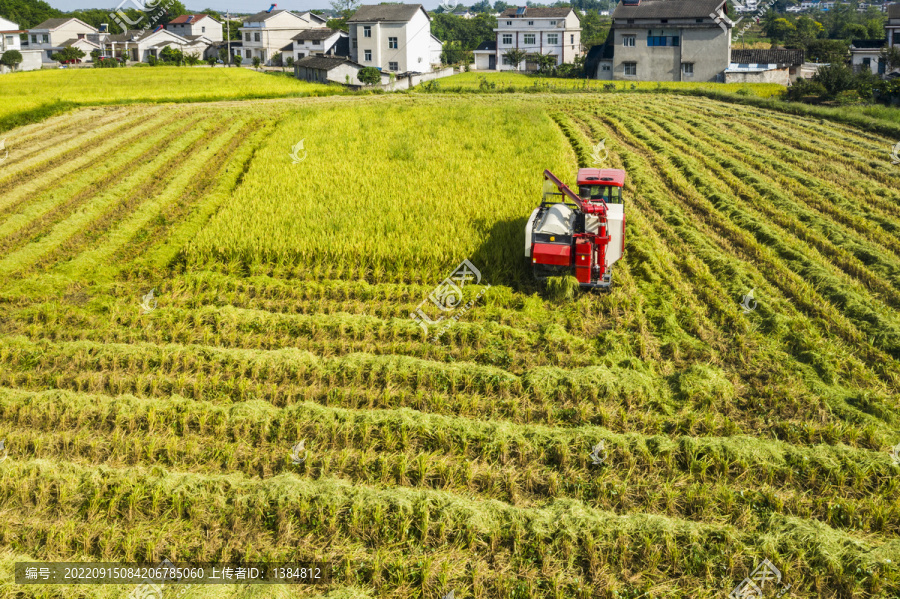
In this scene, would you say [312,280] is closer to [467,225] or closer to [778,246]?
[467,225]

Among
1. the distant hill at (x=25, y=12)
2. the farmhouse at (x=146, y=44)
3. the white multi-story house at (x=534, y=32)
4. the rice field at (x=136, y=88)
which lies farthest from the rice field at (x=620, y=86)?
the distant hill at (x=25, y=12)

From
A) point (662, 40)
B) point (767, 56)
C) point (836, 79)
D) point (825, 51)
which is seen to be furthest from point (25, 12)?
point (836, 79)

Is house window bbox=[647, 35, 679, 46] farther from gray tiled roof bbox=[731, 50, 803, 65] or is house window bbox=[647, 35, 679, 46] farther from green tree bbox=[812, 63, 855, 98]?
green tree bbox=[812, 63, 855, 98]

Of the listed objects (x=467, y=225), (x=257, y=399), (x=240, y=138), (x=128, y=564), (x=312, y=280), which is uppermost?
(x=240, y=138)

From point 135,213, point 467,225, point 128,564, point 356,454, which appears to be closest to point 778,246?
point 467,225

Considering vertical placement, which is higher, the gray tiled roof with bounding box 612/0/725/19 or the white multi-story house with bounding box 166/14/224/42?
the white multi-story house with bounding box 166/14/224/42

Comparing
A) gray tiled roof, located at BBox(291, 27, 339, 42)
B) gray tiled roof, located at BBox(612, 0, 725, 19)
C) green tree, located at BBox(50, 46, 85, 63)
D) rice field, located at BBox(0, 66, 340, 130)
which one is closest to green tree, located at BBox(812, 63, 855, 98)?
gray tiled roof, located at BBox(612, 0, 725, 19)
